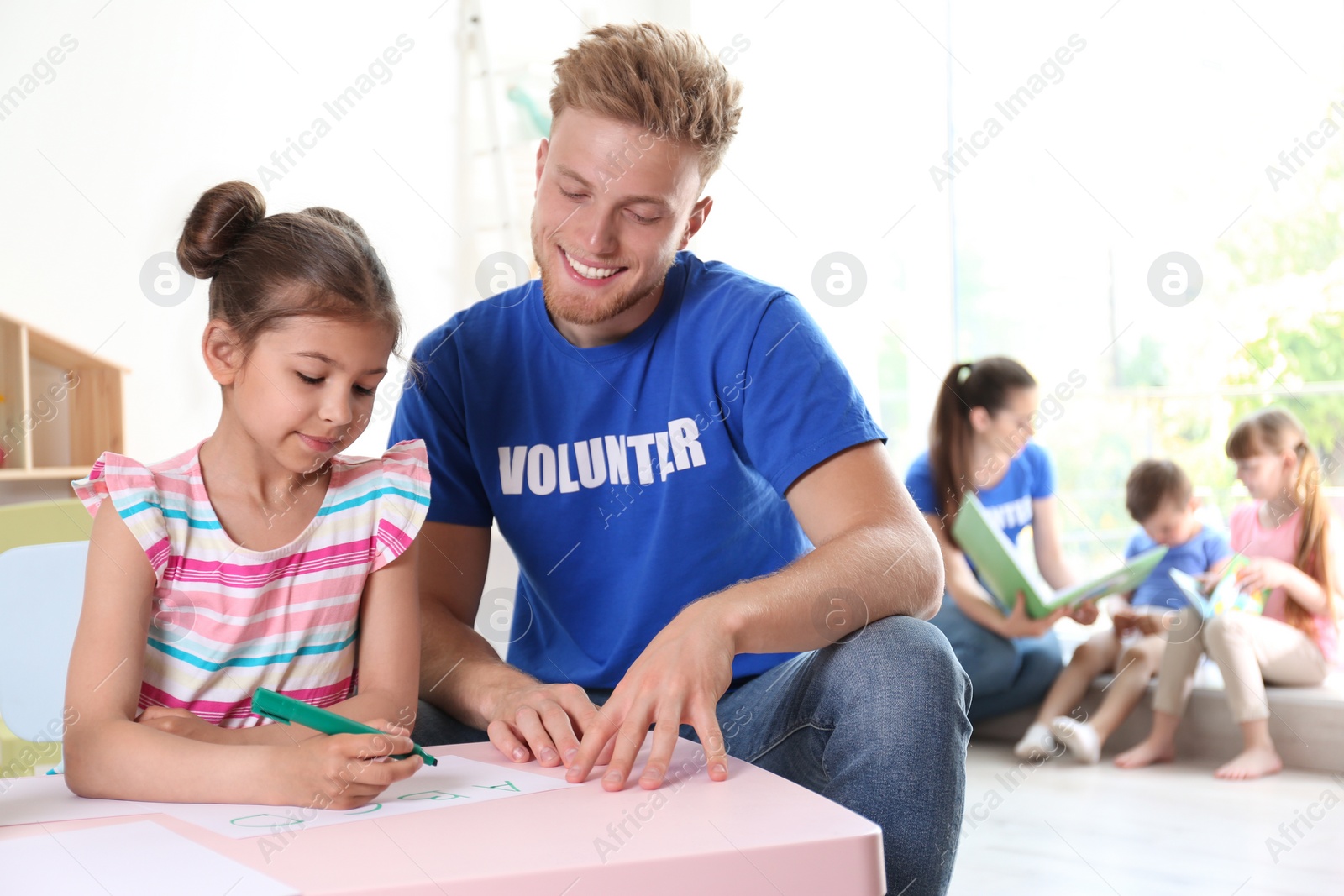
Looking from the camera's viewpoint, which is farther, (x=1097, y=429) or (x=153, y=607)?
(x=1097, y=429)

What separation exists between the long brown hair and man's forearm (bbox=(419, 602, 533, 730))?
6.86 feet

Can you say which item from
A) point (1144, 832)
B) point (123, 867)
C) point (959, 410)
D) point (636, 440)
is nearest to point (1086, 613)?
point (959, 410)

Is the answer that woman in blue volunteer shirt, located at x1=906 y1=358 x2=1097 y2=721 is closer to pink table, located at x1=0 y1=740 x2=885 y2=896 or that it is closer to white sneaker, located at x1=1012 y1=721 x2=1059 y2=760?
white sneaker, located at x1=1012 y1=721 x2=1059 y2=760

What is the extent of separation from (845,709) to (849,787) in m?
0.06

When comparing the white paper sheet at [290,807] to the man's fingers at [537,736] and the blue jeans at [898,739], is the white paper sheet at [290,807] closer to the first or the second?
the man's fingers at [537,736]

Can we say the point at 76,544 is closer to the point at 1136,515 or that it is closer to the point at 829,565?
the point at 829,565

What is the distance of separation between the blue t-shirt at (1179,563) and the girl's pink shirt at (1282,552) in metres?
0.06

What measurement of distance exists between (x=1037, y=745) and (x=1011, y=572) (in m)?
0.40

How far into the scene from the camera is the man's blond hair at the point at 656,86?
46.7 inches

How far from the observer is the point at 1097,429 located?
3.40m

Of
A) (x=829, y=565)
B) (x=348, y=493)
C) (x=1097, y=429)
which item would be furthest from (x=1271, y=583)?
(x=348, y=493)

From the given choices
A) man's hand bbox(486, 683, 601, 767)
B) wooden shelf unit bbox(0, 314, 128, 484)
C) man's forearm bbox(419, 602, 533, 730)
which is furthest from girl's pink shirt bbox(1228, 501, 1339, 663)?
wooden shelf unit bbox(0, 314, 128, 484)

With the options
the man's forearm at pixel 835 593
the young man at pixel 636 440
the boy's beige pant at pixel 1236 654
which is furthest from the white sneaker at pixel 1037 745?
the man's forearm at pixel 835 593

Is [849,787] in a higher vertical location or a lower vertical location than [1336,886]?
higher
